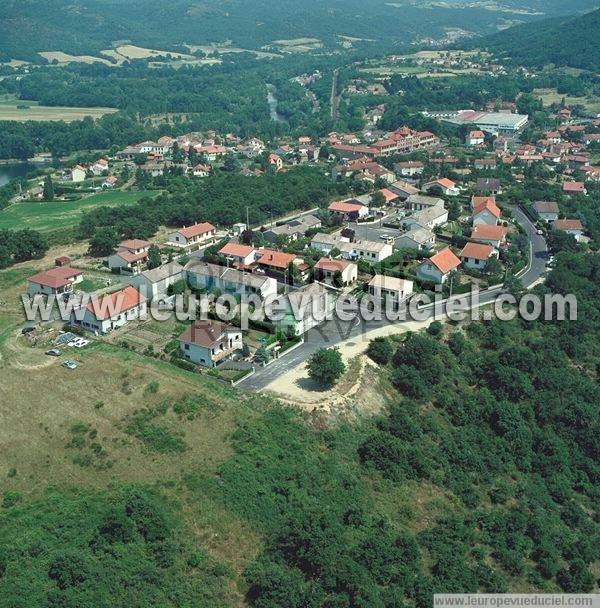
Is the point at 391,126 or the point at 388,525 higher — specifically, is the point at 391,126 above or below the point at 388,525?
below

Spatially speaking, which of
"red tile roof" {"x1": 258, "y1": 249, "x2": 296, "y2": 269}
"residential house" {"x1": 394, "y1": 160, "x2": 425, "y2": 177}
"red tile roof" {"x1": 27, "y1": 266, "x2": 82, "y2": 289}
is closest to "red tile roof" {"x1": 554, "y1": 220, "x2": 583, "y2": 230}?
"residential house" {"x1": 394, "y1": 160, "x2": 425, "y2": 177}

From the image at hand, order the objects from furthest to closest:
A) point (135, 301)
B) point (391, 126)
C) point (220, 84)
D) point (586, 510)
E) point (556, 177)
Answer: point (220, 84)
point (391, 126)
point (556, 177)
point (135, 301)
point (586, 510)

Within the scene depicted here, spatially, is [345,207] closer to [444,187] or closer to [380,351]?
[444,187]

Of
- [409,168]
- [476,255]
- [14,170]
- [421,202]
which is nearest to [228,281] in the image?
[476,255]

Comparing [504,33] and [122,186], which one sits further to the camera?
[504,33]

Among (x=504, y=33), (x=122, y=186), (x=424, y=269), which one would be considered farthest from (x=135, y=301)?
(x=504, y=33)

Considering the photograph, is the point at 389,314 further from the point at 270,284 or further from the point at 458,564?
the point at 458,564

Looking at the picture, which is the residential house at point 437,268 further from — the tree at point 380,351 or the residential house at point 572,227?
the residential house at point 572,227
